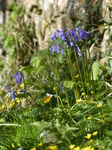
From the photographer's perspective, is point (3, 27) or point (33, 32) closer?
point (33, 32)

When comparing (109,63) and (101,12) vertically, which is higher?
(101,12)

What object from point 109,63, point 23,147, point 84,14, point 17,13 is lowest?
point 23,147

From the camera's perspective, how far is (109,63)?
13.0 feet

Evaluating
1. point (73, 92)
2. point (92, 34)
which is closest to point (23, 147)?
point (73, 92)

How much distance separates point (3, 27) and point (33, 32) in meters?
0.77

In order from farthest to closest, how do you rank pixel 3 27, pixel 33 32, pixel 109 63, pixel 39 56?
pixel 3 27 → pixel 33 32 → pixel 39 56 → pixel 109 63

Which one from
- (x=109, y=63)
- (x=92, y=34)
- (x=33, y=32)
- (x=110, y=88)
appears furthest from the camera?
(x=33, y=32)

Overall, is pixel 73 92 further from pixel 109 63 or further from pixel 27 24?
pixel 27 24

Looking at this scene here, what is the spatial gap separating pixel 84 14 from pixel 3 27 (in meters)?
2.50

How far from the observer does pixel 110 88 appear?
3.45 meters

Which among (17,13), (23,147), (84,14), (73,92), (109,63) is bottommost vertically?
(23,147)

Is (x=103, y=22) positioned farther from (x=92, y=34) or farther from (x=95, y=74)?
(x=95, y=74)

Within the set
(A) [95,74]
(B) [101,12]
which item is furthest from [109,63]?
(B) [101,12]

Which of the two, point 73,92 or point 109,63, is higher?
point 109,63
